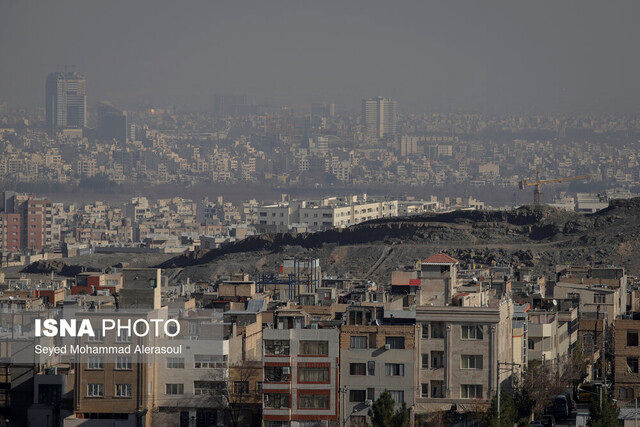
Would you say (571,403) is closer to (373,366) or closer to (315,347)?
(373,366)

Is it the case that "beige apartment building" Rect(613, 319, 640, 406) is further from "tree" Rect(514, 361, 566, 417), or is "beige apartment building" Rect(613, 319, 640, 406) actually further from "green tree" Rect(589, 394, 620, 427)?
"green tree" Rect(589, 394, 620, 427)

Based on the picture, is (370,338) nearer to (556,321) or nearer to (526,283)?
(556,321)

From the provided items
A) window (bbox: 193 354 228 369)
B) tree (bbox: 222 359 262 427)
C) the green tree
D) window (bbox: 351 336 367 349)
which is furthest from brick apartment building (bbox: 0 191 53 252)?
the green tree

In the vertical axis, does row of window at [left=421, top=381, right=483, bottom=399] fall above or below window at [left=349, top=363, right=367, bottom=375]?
below

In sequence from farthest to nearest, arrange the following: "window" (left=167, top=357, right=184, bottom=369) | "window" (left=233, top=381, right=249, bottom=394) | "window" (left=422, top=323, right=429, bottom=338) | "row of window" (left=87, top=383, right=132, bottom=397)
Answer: "window" (left=422, top=323, right=429, bottom=338), "window" (left=233, top=381, right=249, bottom=394), "window" (left=167, top=357, right=184, bottom=369), "row of window" (left=87, top=383, right=132, bottom=397)

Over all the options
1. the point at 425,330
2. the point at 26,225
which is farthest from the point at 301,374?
the point at 26,225

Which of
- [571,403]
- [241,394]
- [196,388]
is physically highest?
[196,388]

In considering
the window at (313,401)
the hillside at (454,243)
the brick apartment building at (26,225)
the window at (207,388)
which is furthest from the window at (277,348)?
the brick apartment building at (26,225)
